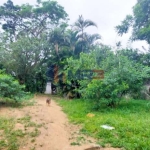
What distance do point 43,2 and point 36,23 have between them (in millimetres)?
2249

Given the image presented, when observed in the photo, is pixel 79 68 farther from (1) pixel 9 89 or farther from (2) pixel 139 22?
(2) pixel 139 22

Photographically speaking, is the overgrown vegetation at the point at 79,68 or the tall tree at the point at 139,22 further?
the tall tree at the point at 139,22

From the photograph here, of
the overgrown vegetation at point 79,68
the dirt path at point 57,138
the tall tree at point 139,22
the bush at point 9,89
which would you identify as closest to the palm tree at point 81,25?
the overgrown vegetation at point 79,68

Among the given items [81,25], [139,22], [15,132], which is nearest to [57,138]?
[15,132]

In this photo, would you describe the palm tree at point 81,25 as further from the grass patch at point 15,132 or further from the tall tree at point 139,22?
the grass patch at point 15,132

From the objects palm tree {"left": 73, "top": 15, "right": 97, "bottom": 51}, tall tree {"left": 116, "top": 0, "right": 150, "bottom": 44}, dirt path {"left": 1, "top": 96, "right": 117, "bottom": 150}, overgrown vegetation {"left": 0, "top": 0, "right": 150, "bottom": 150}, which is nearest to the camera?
dirt path {"left": 1, "top": 96, "right": 117, "bottom": 150}

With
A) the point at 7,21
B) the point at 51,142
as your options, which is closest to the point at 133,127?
the point at 51,142

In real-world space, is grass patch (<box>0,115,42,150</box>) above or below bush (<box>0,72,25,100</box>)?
below

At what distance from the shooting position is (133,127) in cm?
584

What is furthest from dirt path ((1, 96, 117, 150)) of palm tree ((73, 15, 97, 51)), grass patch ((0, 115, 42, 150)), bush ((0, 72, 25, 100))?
Answer: palm tree ((73, 15, 97, 51))

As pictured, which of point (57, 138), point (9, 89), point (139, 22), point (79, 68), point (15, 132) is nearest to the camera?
point (57, 138)

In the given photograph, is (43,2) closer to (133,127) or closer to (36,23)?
(36,23)

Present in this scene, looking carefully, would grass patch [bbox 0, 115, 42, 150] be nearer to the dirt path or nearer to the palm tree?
the dirt path

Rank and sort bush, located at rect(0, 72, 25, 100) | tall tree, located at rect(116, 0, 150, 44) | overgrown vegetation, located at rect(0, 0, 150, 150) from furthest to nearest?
tall tree, located at rect(116, 0, 150, 44), bush, located at rect(0, 72, 25, 100), overgrown vegetation, located at rect(0, 0, 150, 150)
